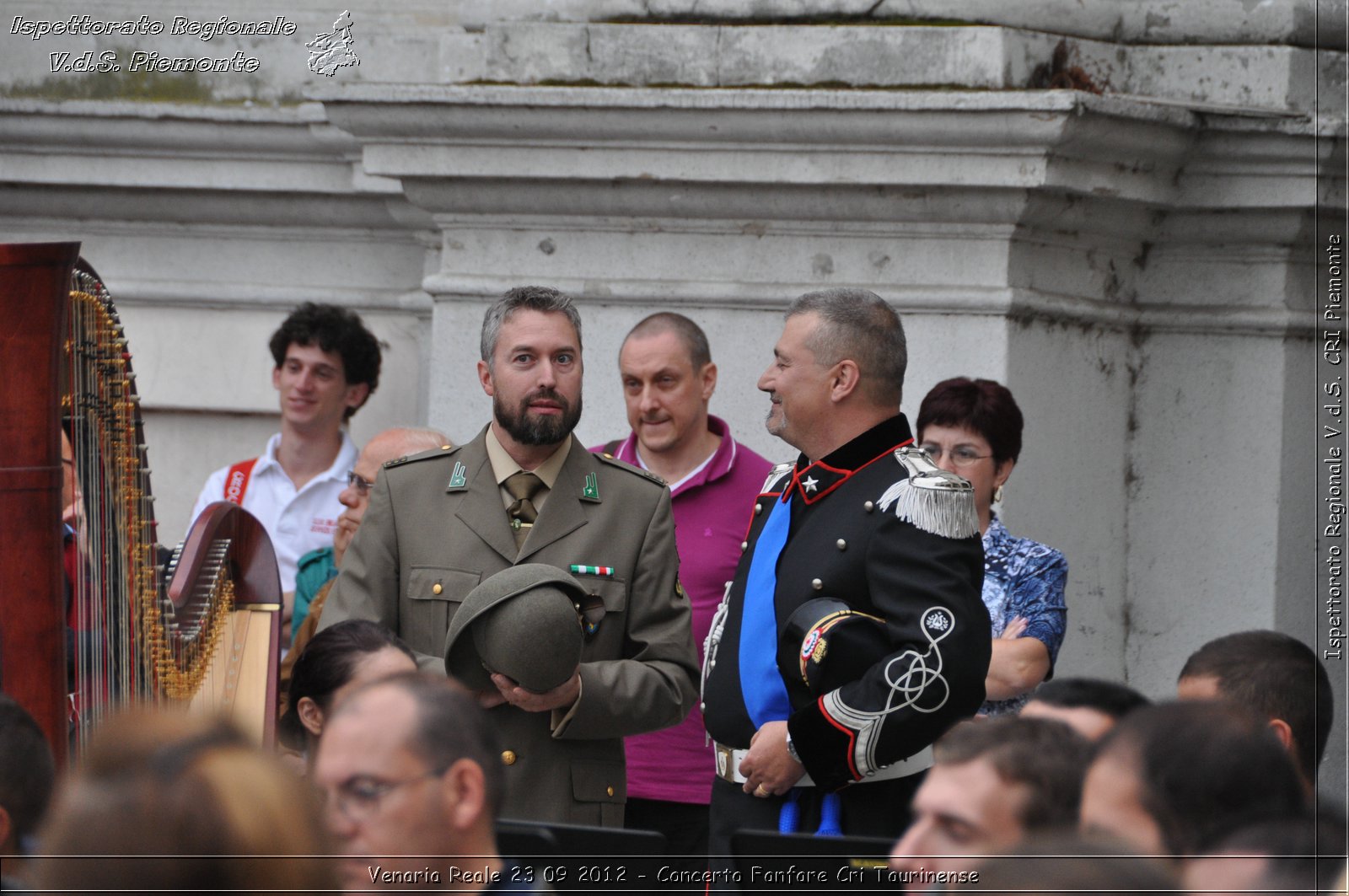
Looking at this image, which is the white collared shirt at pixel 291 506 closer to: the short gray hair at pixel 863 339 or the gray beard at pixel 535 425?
the gray beard at pixel 535 425

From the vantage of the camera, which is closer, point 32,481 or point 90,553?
point 32,481

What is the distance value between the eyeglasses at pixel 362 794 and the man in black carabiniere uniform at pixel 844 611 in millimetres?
1137

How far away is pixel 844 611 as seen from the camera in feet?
10.8

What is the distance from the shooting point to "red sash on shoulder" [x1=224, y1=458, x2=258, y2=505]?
4930 millimetres

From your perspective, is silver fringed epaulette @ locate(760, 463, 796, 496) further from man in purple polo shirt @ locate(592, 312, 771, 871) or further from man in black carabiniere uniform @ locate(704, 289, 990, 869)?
man in purple polo shirt @ locate(592, 312, 771, 871)

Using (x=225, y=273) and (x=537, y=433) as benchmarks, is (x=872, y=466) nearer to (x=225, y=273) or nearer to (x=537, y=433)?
(x=537, y=433)

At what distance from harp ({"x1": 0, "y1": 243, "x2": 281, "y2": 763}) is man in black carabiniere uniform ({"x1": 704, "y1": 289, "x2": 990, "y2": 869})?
3.22 feet

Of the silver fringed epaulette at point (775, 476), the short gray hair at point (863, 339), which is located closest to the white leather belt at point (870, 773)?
the silver fringed epaulette at point (775, 476)

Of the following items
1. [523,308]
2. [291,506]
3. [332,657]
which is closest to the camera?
[332,657]

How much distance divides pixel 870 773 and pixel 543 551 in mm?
813

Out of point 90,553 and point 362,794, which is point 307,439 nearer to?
point 90,553

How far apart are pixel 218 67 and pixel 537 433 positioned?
94.8 inches

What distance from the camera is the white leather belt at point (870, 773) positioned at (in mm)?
3338

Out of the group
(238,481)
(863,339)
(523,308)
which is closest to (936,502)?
(863,339)
